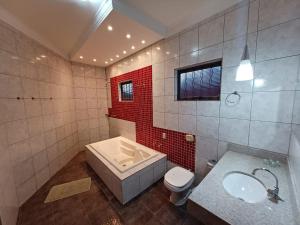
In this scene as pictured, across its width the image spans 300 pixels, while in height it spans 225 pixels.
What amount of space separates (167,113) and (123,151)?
5.36 ft

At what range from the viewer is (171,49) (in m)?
2.16

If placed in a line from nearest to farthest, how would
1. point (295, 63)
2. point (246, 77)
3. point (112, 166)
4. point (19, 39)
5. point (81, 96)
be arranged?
point (295, 63) < point (246, 77) < point (19, 39) < point (112, 166) < point (81, 96)

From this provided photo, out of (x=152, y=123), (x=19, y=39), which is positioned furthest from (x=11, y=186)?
(x=152, y=123)

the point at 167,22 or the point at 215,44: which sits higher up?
the point at 167,22

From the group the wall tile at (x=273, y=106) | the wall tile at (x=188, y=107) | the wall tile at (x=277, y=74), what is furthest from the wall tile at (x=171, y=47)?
the wall tile at (x=273, y=106)

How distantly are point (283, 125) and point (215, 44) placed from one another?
124 cm

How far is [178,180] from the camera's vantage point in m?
1.82

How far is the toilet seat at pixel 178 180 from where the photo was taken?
1729mm

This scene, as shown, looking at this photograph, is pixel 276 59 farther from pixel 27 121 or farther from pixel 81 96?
pixel 81 96

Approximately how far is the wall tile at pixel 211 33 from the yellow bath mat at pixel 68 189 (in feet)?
10.0

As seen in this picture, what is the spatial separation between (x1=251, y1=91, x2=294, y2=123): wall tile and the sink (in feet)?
2.23

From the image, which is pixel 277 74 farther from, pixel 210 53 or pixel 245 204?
pixel 245 204

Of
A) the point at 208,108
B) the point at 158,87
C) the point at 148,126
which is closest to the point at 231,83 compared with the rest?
the point at 208,108

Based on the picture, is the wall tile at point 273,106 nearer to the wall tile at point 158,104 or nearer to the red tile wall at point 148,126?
the red tile wall at point 148,126
